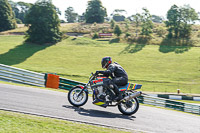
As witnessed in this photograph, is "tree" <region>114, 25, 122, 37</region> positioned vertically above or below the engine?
above

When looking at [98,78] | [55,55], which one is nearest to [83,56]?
[55,55]

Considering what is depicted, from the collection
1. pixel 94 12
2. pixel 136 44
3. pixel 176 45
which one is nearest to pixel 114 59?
pixel 136 44

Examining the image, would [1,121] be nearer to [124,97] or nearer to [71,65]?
[124,97]

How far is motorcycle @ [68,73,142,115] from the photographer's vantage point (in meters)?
9.34

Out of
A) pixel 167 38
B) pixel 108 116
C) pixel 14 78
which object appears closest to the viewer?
pixel 108 116

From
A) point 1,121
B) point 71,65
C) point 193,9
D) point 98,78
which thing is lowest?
point 71,65

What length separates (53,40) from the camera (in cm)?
6944

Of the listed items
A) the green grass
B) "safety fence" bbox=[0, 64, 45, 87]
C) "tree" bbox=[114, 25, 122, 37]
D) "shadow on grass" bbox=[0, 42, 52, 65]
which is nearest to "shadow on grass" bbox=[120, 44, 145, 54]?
"tree" bbox=[114, 25, 122, 37]

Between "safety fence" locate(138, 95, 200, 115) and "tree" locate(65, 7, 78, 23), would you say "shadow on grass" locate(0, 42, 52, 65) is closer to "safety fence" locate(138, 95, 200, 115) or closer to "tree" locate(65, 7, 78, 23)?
"safety fence" locate(138, 95, 200, 115)

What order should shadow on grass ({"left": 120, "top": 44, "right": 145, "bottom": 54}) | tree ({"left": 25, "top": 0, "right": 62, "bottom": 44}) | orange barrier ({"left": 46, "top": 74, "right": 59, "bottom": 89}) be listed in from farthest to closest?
tree ({"left": 25, "top": 0, "right": 62, "bottom": 44})
shadow on grass ({"left": 120, "top": 44, "right": 145, "bottom": 54})
orange barrier ({"left": 46, "top": 74, "right": 59, "bottom": 89})

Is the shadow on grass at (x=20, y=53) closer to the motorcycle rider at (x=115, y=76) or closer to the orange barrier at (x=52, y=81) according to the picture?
the orange barrier at (x=52, y=81)

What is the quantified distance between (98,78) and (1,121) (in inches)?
155

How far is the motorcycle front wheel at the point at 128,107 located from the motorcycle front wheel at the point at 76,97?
4.86 feet

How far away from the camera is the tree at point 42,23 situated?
2635 inches
